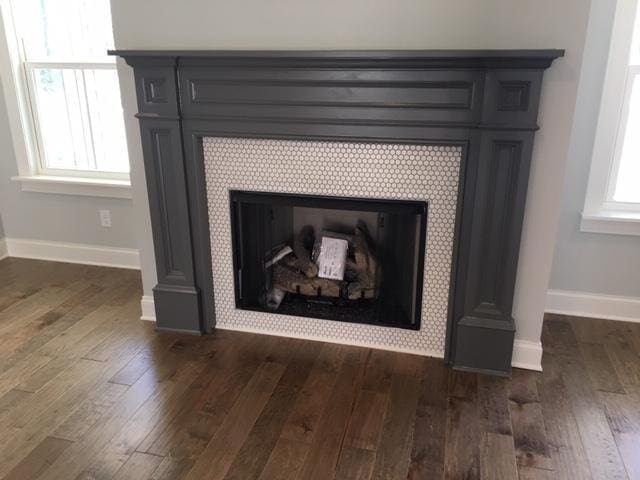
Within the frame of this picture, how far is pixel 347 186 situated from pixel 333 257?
43 centimetres

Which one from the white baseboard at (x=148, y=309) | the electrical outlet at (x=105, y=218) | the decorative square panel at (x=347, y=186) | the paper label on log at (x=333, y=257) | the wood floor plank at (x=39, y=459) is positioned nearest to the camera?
the wood floor plank at (x=39, y=459)

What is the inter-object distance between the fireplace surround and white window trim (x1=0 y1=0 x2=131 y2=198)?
3.19 feet

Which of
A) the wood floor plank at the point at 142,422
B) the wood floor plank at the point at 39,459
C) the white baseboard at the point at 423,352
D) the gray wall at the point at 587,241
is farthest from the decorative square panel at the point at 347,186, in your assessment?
the wood floor plank at the point at 39,459

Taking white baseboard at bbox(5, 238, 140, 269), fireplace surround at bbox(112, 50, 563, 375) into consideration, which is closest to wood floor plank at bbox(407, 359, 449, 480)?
fireplace surround at bbox(112, 50, 563, 375)

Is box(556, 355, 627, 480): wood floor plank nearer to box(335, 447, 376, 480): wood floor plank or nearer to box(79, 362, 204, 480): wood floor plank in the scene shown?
box(335, 447, 376, 480): wood floor plank

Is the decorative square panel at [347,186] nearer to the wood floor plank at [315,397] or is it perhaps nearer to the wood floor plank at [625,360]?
the wood floor plank at [315,397]

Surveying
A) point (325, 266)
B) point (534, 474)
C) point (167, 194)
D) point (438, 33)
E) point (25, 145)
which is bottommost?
point (534, 474)

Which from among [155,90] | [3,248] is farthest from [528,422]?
[3,248]

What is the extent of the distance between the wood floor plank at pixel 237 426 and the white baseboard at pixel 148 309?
2.44 ft

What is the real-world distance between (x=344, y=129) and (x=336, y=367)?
1047 mm

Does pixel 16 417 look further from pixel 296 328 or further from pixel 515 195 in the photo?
pixel 515 195

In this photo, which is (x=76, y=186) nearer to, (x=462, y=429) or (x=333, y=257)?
(x=333, y=257)

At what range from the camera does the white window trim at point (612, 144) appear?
7.83 feet

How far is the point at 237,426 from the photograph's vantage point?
6.53 feet
